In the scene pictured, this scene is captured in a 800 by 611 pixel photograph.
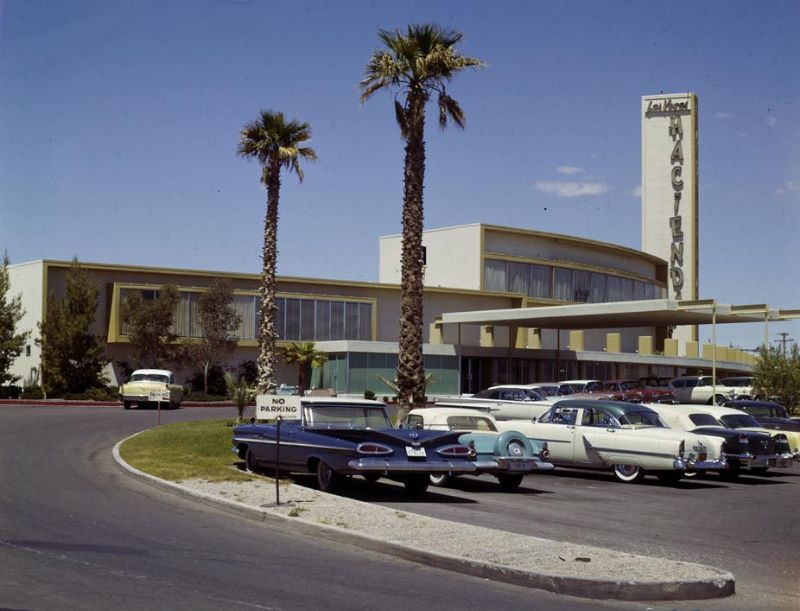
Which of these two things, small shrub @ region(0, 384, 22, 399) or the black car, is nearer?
the black car

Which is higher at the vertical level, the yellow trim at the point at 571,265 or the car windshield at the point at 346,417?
the yellow trim at the point at 571,265

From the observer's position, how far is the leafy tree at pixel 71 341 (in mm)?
52000

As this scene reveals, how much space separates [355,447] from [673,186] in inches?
3568

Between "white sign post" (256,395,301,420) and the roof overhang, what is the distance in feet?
107

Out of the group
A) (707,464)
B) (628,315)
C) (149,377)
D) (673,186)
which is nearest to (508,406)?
(707,464)

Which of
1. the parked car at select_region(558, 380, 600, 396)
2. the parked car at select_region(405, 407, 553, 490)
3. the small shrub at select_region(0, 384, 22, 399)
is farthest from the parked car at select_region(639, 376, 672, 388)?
the small shrub at select_region(0, 384, 22, 399)

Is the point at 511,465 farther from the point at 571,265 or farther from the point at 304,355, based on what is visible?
the point at 571,265

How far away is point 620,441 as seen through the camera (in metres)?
20.3

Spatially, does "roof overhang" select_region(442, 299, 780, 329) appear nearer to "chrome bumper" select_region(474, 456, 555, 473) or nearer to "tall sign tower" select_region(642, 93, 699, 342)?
"chrome bumper" select_region(474, 456, 555, 473)

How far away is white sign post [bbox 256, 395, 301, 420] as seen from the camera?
14602 mm

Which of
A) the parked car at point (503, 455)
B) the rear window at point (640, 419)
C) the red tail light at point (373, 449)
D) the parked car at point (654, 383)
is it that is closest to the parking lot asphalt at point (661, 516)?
the parked car at point (503, 455)

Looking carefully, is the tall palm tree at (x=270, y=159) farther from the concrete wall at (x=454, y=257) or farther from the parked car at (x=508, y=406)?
the concrete wall at (x=454, y=257)

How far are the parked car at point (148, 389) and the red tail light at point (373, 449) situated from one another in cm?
2845

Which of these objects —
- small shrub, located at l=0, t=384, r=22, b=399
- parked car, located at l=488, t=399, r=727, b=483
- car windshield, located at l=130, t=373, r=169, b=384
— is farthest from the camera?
small shrub, located at l=0, t=384, r=22, b=399
